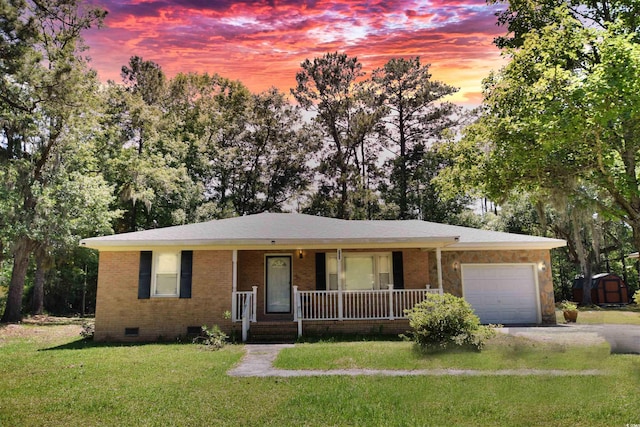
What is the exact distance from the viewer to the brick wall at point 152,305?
13055 millimetres

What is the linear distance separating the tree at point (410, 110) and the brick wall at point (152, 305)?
67.7 feet

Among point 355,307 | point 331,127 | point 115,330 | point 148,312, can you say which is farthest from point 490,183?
point 331,127

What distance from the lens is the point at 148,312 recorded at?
517 inches

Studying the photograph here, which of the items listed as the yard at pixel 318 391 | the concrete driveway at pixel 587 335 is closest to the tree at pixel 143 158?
the yard at pixel 318 391

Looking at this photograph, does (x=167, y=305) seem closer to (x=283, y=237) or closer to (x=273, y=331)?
(x=273, y=331)

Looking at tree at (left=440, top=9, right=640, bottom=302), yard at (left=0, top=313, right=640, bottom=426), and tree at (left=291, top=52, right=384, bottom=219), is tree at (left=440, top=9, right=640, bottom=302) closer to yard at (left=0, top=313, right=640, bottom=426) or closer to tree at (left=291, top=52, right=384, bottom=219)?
yard at (left=0, top=313, right=640, bottom=426)

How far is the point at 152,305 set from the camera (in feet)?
43.2

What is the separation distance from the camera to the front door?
14930 mm

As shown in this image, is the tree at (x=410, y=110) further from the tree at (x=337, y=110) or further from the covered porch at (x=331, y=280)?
the covered porch at (x=331, y=280)

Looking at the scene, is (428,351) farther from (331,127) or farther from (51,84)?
(331,127)

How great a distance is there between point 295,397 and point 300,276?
8.21 metres

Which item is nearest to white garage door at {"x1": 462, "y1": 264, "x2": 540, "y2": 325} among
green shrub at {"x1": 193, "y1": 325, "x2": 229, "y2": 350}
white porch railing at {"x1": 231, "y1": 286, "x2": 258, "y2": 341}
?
white porch railing at {"x1": 231, "y1": 286, "x2": 258, "y2": 341}

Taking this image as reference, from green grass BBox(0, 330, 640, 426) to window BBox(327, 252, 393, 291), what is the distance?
19.8ft

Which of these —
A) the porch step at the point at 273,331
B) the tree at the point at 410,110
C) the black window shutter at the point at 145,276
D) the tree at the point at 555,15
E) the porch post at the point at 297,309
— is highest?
the tree at the point at 410,110
